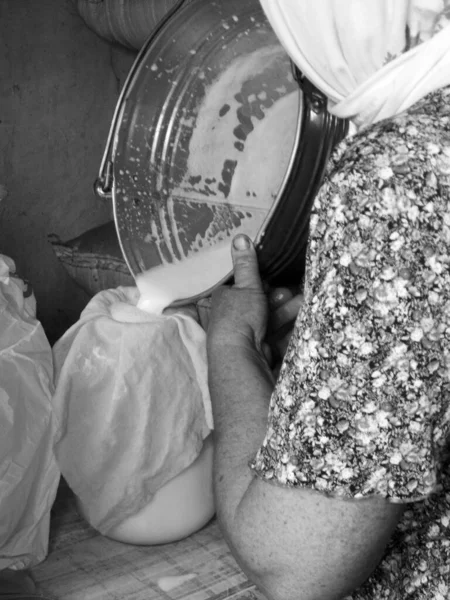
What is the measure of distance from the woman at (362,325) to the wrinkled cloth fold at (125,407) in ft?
3.19

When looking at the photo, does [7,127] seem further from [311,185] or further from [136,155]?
[311,185]

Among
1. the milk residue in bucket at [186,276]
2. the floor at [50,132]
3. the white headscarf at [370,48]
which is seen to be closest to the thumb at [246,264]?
the milk residue in bucket at [186,276]

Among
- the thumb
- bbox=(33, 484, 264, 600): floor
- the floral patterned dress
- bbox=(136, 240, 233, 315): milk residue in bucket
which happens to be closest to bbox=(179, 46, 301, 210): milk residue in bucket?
bbox=(136, 240, 233, 315): milk residue in bucket

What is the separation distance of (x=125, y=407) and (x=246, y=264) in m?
0.72

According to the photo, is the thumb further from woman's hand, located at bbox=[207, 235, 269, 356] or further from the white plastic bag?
the white plastic bag

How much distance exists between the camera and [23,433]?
164cm

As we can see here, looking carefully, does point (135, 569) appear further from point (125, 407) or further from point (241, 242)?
point (241, 242)

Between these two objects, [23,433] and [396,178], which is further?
[23,433]

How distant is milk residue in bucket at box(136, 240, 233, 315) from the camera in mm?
1303

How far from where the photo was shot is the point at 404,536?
0.81 meters

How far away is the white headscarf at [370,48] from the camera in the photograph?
2.06 ft

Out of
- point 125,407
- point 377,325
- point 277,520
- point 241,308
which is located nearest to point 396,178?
point 377,325

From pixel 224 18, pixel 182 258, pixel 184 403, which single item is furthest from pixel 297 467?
pixel 184 403

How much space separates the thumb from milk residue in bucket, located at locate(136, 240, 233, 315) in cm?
14
